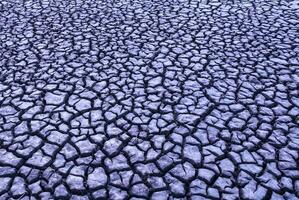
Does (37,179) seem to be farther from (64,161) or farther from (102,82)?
(102,82)

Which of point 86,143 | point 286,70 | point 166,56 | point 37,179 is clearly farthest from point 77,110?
point 286,70

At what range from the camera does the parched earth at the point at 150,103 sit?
2631 millimetres

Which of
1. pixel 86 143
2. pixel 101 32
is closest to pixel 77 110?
pixel 86 143

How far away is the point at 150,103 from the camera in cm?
345

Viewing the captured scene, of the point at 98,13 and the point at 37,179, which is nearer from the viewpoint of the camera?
the point at 37,179

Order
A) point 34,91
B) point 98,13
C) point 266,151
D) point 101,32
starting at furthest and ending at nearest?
1. point 98,13
2. point 101,32
3. point 34,91
4. point 266,151

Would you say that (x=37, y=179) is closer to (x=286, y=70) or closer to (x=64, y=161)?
(x=64, y=161)

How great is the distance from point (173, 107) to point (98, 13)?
266 cm

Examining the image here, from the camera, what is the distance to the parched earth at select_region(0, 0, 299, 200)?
2.63 metres

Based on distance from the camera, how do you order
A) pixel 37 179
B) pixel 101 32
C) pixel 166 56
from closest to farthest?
1. pixel 37 179
2. pixel 166 56
3. pixel 101 32

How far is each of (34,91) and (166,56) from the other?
1.63m

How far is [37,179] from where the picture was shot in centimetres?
264

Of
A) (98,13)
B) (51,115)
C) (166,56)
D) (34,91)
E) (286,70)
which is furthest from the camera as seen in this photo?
(98,13)

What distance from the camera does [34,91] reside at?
365cm
